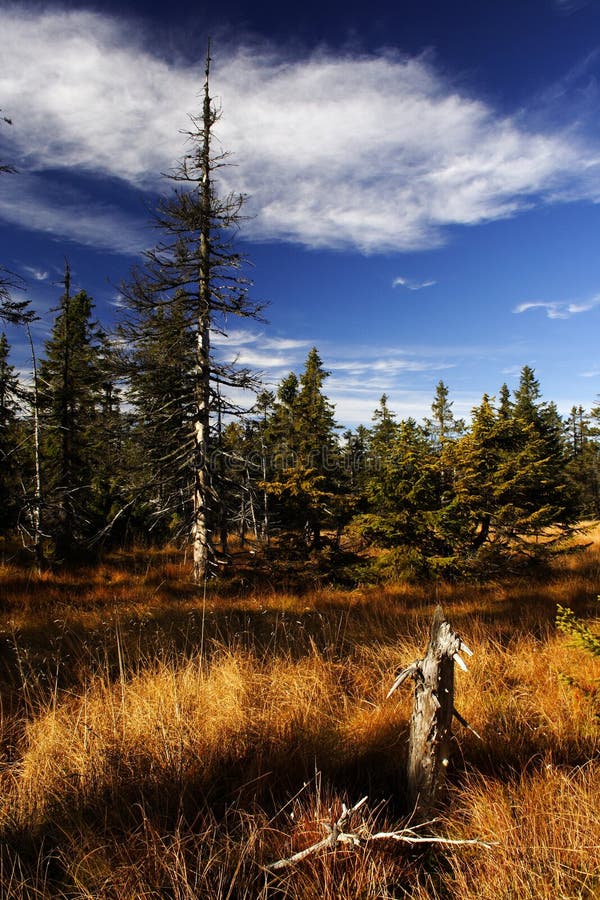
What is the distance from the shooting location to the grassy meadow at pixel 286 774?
201 centimetres

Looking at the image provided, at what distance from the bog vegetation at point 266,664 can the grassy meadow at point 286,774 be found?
0.06 feet

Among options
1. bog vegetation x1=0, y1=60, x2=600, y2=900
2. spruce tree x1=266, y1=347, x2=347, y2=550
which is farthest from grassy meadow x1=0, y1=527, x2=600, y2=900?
spruce tree x1=266, y1=347, x2=347, y2=550

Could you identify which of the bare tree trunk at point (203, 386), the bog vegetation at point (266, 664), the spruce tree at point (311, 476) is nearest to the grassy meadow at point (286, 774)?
the bog vegetation at point (266, 664)

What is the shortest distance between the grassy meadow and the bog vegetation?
0.02 metres

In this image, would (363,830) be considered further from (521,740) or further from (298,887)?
(521,740)

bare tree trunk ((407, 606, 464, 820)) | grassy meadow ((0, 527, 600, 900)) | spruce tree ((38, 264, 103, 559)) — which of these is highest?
Result: spruce tree ((38, 264, 103, 559))

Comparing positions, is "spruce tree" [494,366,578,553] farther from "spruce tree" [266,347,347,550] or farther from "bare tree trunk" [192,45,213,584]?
"bare tree trunk" [192,45,213,584]

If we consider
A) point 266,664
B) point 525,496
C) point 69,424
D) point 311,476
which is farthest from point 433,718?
point 69,424

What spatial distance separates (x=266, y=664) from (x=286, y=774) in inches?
78.1

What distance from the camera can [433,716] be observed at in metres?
2.42

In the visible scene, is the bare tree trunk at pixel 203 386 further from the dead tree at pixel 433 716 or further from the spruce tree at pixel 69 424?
the dead tree at pixel 433 716

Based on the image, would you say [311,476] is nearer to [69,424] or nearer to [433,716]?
[69,424]

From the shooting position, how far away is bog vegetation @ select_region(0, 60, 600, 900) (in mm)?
2119

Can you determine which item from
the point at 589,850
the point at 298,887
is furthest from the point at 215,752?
the point at 589,850
